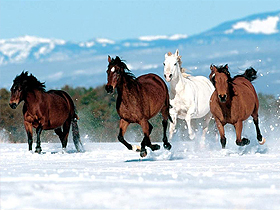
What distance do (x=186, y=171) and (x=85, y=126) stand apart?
1471 cm

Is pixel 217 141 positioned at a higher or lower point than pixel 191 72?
lower

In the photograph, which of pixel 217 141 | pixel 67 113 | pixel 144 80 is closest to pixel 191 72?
pixel 217 141

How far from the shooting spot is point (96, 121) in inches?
966

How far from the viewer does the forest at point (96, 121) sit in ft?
67.5

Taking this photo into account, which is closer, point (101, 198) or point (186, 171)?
point (101, 198)

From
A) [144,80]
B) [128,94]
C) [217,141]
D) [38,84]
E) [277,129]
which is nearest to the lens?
[128,94]

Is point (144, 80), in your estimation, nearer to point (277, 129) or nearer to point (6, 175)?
point (6, 175)

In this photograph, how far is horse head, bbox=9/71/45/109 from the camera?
42.1 ft

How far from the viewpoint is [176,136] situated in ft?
46.2

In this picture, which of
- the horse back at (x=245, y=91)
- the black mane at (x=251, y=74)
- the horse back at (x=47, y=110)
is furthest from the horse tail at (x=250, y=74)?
the horse back at (x=47, y=110)

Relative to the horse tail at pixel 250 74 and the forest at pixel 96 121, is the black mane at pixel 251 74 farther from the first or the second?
the forest at pixel 96 121

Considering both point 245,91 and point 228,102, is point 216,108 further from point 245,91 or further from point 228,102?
point 245,91

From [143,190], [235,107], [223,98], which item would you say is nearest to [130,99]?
[223,98]

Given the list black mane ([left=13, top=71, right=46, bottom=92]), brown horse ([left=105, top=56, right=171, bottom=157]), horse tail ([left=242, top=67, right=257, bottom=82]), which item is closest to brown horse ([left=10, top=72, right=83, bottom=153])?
black mane ([left=13, top=71, right=46, bottom=92])
